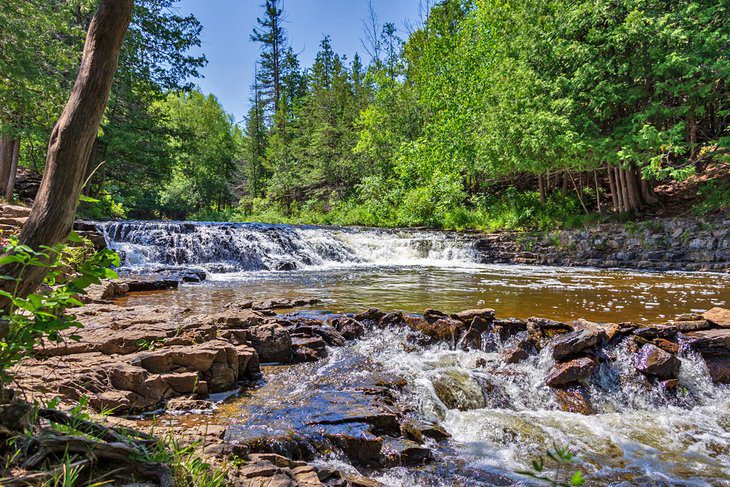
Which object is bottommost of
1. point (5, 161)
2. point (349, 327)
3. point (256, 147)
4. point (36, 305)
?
point (349, 327)

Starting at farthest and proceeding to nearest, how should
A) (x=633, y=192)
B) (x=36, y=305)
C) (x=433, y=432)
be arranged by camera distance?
(x=633, y=192), (x=433, y=432), (x=36, y=305)

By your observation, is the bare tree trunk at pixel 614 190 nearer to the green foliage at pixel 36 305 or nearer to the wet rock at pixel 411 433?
the wet rock at pixel 411 433

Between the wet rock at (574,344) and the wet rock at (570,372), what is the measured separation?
137 millimetres

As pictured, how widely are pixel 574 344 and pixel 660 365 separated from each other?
90 cm

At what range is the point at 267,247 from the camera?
49.6 ft

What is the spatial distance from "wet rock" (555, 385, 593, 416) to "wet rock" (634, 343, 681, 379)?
2.70 feet

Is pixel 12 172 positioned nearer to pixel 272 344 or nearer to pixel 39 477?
pixel 272 344

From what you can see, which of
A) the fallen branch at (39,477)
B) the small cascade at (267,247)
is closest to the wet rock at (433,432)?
the fallen branch at (39,477)

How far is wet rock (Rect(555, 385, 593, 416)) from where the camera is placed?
4160 mm

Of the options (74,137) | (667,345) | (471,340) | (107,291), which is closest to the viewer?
(74,137)

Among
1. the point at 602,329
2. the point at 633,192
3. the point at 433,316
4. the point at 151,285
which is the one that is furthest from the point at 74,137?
the point at 633,192

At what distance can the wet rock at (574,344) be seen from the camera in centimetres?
476

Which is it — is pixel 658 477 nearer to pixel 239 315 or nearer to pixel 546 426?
pixel 546 426

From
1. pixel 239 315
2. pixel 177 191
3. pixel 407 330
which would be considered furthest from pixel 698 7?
pixel 177 191
